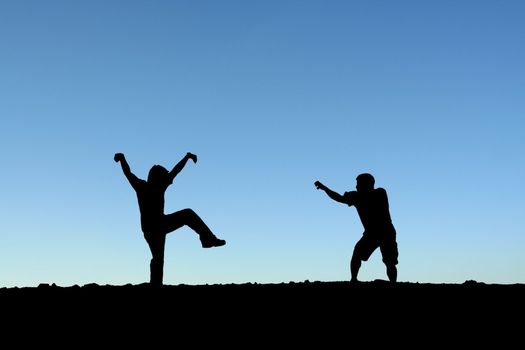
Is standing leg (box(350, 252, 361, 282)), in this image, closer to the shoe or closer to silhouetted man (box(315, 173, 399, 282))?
silhouetted man (box(315, 173, 399, 282))

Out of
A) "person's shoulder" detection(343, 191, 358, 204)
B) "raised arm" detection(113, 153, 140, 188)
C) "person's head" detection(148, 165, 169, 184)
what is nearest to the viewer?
"person's head" detection(148, 165, 169, 184)

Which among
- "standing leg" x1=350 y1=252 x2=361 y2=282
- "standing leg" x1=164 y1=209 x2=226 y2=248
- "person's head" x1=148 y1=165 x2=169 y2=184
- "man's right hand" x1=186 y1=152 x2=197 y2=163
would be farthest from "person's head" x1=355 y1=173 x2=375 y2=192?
"person's head" x1=148 y1=165 x2=169 y2=184

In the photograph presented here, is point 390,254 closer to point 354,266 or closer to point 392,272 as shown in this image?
point 392,272

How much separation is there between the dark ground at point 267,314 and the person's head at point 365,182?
239 cm

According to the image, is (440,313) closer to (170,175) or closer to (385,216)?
(385,216)

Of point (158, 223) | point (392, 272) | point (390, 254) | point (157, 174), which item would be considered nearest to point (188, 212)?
point (158, 223)

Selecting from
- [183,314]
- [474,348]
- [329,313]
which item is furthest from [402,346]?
[183,314]

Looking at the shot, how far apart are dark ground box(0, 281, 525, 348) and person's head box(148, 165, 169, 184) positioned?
182 centimetres

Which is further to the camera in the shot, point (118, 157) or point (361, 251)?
point (361, 251)

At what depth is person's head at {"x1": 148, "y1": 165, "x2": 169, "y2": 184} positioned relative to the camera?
10945mm

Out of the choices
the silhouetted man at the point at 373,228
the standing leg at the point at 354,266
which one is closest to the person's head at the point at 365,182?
the silhouetted man at the point at 373,228

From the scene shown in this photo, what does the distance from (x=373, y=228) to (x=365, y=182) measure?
36.2 inches

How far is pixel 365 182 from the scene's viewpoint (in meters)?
12.4

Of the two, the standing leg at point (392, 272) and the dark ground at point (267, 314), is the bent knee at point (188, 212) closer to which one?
the dark ground at point (267, 314)
